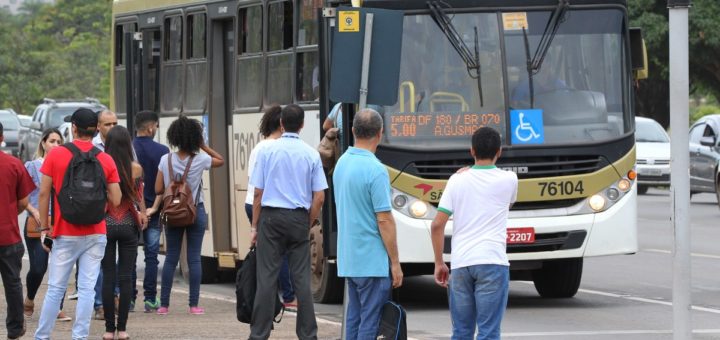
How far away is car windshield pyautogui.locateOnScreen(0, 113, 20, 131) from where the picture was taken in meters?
51.3

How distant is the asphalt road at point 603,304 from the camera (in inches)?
500

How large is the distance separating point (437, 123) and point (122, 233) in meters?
3.39

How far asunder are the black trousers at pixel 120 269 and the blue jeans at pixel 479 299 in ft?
11.0

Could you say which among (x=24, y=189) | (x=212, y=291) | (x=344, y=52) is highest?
(x=344, y=52)

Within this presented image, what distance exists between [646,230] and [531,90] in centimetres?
1079

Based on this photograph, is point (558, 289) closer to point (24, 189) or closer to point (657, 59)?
point (24, 189)

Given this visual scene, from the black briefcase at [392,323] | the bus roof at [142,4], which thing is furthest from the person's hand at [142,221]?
the bus roof at [142,4]

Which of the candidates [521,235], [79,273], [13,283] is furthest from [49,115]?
[79,273]

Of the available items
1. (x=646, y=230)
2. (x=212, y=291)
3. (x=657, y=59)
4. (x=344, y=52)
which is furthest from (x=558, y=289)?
(x=657, y=59)

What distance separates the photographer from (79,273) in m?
10.8

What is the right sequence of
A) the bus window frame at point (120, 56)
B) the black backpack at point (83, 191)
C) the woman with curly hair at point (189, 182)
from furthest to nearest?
the bus window frame at point (120, 56), the woman with curly hair at point (189, 182), the black backpack at point (83, 191)

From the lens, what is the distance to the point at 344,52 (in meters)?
10.6

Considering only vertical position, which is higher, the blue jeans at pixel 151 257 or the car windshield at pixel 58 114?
the car windshield at pixel 58 114

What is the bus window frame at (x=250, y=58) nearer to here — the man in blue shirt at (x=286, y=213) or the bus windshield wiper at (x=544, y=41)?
the bus windshield wiper at (x=544, y=41)
